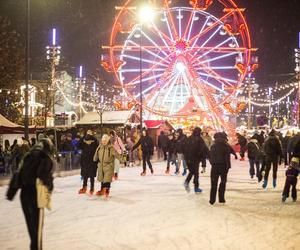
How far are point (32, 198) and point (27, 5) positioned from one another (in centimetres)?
1324

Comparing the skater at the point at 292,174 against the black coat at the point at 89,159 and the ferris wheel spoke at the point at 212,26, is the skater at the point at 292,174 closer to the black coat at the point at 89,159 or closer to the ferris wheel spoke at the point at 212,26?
the black coat at the point at 89,159

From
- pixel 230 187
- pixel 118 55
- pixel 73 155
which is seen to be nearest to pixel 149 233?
pixel 230 187

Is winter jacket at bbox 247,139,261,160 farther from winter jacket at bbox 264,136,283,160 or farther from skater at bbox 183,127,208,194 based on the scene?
skater at bbox 183,127,208,194

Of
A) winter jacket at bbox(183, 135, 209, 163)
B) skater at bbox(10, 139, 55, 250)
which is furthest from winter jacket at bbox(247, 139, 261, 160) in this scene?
skater at bbox(10, 139, 55, 250)

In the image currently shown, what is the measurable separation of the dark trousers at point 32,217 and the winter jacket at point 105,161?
644 centimetres

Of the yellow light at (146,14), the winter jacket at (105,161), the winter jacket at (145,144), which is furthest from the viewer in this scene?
the yellow light at (146,14)

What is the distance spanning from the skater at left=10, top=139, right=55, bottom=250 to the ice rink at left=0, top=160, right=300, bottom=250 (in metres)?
1.23

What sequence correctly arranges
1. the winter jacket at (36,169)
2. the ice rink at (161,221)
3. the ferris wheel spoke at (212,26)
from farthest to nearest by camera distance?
the ferris wheel spoke at (212,26) → the ice rink at (161,221) → the winter jacket at (36,169)

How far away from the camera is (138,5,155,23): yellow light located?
97.5 feet

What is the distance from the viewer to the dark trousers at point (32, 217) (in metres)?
5.94

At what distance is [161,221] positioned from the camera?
923cm

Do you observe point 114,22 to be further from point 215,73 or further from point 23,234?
point 23,234

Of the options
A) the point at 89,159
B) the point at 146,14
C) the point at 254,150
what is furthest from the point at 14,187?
the point at 146,14

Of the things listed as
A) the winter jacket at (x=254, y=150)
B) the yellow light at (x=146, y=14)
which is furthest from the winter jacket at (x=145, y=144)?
the yellow light at (x=146, y=14)
